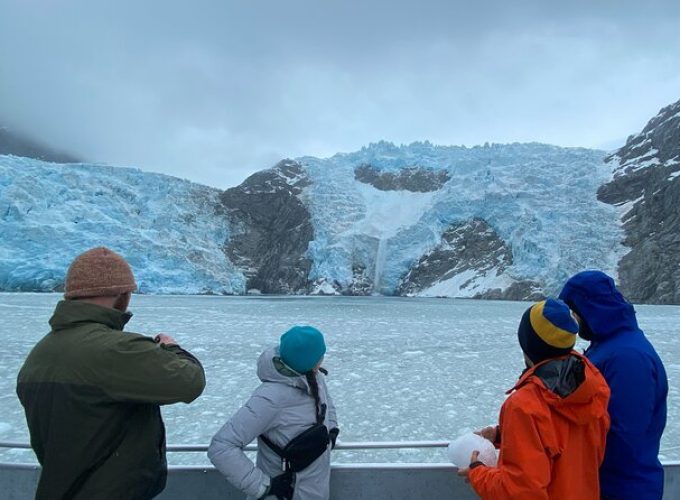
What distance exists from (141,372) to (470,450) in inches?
43.5

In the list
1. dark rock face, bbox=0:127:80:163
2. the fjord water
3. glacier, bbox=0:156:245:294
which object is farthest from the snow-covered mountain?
dark rock face, bbox=0:127:80:163

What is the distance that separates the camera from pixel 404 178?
72.6 metres

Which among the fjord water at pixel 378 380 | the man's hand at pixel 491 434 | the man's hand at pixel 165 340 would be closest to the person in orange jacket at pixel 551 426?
the man's hand at pixel 491 434

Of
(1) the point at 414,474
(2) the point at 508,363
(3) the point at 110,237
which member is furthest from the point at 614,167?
(1) the point at 414,474

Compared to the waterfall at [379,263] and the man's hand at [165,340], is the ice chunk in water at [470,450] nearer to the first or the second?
the man's hand at [165,340]

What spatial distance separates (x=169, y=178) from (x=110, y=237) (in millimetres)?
13911

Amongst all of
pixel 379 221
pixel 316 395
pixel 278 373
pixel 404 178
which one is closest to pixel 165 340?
pixel 278 373

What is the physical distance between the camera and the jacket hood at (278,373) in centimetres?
201

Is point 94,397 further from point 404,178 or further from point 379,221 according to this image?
point 404,178

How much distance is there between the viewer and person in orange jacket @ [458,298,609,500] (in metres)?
1.53

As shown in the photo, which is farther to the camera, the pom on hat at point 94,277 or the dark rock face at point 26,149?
the dark rock face at point 26,149

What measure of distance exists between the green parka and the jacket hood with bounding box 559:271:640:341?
1.44m

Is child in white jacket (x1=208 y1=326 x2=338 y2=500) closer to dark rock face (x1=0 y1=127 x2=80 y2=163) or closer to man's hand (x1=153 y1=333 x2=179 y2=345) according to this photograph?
man's hand (x1=153 y1=333 x2=179 y2=345)

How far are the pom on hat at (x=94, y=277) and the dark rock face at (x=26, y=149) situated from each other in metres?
102
